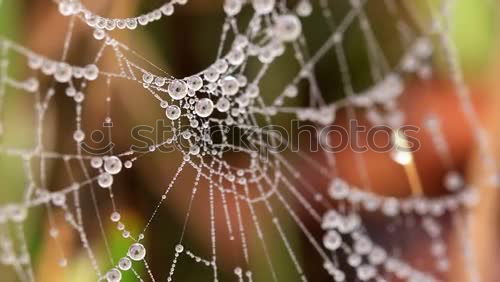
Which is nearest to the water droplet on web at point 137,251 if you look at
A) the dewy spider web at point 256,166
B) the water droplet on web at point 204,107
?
the dewy spider web at point 256,166

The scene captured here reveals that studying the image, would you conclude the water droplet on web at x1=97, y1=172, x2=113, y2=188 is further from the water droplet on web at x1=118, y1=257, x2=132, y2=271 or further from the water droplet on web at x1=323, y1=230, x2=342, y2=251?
the water droplet on web at x1=323, y1=230, x2=342, y2=251

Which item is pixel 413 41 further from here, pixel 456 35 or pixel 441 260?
pixel 441 260


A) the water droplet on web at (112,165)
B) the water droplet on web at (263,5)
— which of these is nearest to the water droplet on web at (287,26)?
the water droplet on web at (263,5)

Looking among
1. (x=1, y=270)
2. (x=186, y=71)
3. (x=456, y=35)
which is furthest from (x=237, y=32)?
(x=1, y=270)

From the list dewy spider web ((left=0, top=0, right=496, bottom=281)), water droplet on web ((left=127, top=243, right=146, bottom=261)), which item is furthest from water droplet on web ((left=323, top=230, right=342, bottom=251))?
water droplet on web ((left=127, top=243, right=146, bottom=261))

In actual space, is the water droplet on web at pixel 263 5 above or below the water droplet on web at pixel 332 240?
above

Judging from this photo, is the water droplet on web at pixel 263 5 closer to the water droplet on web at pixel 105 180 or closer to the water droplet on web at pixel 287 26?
the water droplet on web at pixel 287 26

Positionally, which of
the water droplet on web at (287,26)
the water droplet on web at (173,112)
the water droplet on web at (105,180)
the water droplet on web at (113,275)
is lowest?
the water droplet on web at (113,275)

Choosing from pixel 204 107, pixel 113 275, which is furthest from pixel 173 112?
pixel 113 275
